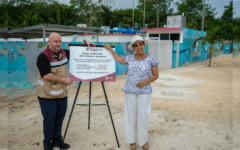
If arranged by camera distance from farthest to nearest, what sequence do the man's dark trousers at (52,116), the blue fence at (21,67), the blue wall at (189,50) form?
the blue wall at (189,50), the blue fence at (21,67), the man's dark trousers at (52,116)

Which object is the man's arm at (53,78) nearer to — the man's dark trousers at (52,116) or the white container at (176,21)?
the man's dark trousers at (52,116)

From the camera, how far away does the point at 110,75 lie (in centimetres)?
356

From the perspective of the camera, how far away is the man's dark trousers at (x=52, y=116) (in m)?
3.04

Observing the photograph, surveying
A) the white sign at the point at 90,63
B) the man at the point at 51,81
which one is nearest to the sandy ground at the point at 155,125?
the man at the point at 51,81

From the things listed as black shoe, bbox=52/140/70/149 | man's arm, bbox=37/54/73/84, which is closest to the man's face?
man's arm, bbox=37/54/73/84

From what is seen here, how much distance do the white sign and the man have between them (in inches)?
9.6

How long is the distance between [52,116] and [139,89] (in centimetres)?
139

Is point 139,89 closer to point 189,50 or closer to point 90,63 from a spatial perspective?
point 90,63

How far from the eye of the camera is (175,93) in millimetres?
7387

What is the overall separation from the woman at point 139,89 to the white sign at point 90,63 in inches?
16.9

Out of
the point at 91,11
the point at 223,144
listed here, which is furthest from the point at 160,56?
the point at 91,11

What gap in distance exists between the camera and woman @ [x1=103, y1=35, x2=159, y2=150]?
3133mm

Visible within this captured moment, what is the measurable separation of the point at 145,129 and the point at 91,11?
118 ft

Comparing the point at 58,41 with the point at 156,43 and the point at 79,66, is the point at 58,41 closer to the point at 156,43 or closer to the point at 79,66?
the point at 79,66
